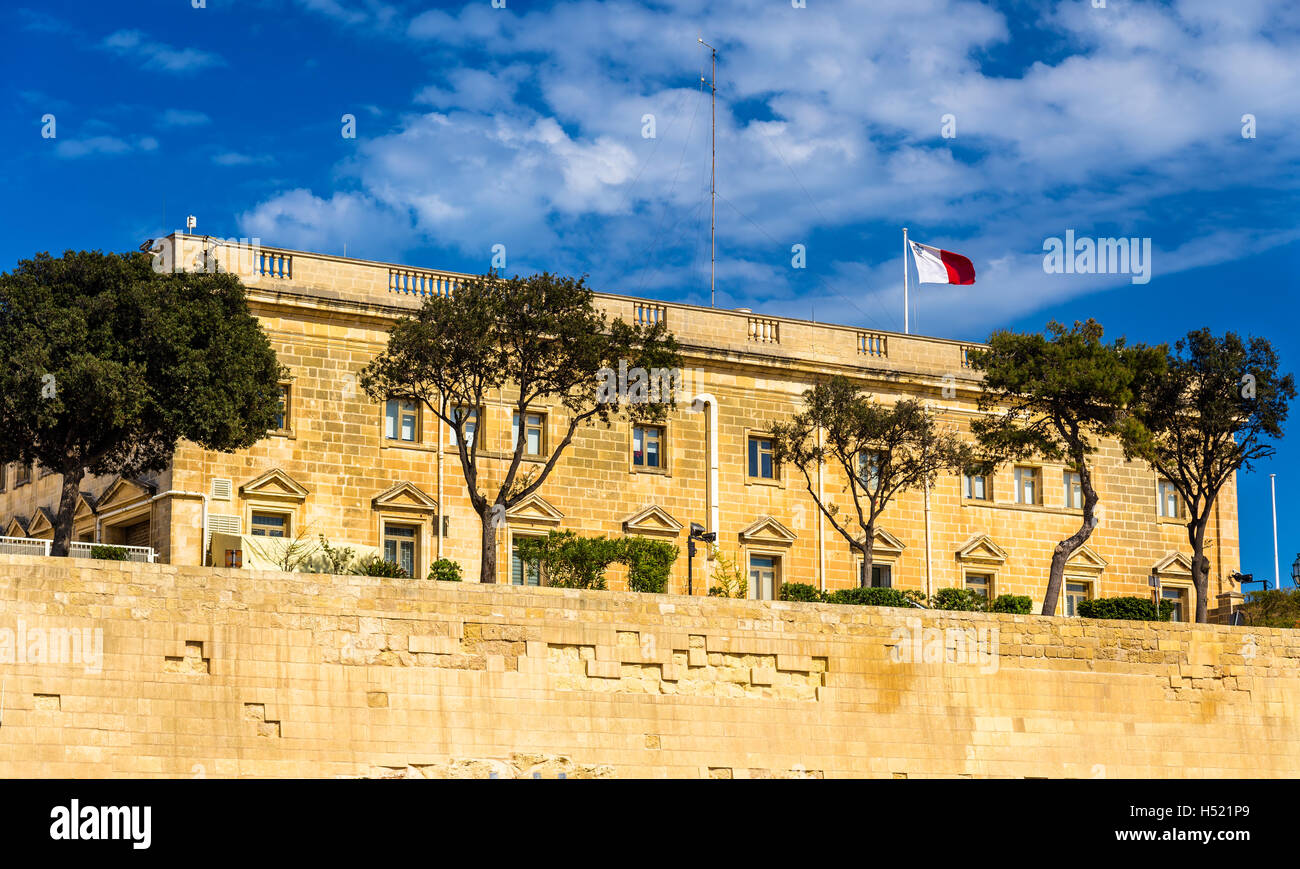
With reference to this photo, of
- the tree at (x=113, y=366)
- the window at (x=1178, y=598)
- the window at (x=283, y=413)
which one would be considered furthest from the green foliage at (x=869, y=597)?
the window at (x=1178, y=598)

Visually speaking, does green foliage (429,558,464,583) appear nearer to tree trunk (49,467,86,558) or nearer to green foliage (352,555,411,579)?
green foliage (352,555,411,579)

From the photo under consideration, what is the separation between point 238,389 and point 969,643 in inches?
555

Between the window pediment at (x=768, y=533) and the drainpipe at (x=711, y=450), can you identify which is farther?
the window pediment at (x=768, y=533)

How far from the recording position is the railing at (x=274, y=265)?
116 ft

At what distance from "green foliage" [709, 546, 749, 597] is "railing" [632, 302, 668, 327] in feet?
17.7

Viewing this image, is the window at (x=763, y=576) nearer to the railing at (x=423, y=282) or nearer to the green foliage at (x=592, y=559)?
the green foliage at (x=592, y=559)

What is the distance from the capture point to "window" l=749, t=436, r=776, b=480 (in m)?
40.1

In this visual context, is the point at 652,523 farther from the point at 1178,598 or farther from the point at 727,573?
the point at 1178,598

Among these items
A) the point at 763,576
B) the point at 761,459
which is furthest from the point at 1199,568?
the point at 761,459

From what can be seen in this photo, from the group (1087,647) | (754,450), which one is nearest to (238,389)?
(754,450)

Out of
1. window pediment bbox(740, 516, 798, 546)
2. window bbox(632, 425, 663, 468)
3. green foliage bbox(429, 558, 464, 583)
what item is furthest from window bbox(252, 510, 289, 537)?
window pediment bbox(740, 516, 798, 546)

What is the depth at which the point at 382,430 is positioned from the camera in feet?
118

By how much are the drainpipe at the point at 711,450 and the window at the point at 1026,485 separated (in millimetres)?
8492

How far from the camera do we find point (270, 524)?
113ft
